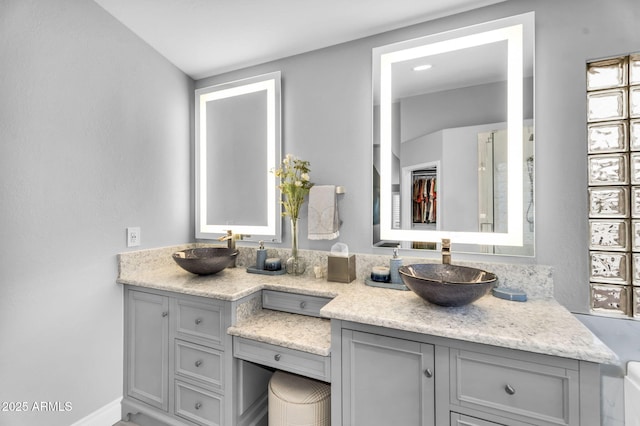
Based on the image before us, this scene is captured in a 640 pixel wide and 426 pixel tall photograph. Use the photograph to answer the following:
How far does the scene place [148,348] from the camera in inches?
73.5

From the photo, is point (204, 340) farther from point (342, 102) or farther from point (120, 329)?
point (342, 102)

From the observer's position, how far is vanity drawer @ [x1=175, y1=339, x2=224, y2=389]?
164cm

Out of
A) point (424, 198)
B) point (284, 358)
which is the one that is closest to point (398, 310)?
point (284, 358)

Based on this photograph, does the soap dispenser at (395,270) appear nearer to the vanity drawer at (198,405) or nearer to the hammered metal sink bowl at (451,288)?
the hammered metal sink bowl at (451,288)

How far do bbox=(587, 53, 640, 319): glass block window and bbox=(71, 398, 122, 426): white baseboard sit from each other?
273cm

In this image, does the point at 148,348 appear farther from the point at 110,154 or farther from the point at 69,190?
the point at 110,154

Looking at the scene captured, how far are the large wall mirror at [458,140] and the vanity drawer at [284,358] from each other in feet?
2.62

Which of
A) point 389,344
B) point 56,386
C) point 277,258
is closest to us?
point 389,344

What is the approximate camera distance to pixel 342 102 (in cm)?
196

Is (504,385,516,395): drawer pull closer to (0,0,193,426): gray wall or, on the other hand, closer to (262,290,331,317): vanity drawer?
(262,290,331,317): vanity drawer

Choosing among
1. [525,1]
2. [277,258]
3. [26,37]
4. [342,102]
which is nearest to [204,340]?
[277,258]

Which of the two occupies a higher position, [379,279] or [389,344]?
[379,279]

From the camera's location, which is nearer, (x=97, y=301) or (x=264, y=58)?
(x=97, y=301)

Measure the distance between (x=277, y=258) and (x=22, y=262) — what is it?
4.41 ft
